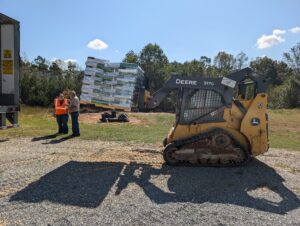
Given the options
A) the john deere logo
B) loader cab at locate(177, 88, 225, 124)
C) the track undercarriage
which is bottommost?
the track undercarriage

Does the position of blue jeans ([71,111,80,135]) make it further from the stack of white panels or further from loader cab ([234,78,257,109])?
the stack of white panels

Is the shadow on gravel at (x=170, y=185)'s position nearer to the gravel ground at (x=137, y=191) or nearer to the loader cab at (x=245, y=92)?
the gravel ground at (x=137, y=191)

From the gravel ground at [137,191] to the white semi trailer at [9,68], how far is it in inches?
44.3

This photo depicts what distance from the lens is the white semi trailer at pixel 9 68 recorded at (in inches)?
319

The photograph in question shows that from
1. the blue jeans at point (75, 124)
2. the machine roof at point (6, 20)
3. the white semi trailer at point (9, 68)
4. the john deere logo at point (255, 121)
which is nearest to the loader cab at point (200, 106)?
the john deere logo at point (255, 121)

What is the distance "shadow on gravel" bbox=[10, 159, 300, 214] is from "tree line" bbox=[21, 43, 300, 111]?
23.6 feet

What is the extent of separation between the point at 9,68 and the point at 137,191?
4.53 meters

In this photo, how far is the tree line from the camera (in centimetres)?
3116

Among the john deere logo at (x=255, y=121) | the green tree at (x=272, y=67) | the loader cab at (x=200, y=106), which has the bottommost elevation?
the john deere logo at (x=255, y=121)

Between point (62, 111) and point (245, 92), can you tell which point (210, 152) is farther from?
point (62, 111)

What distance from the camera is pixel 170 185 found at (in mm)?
6410

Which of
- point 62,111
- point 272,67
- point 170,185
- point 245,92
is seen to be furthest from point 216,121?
point 272,67

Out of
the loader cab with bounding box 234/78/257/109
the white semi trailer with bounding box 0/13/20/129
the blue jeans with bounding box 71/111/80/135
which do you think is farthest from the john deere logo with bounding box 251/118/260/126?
the blue jeans with bounding box 71/111/80/135

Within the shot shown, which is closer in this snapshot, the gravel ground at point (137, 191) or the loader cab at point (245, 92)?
the gravel ground at point (137, 191)
